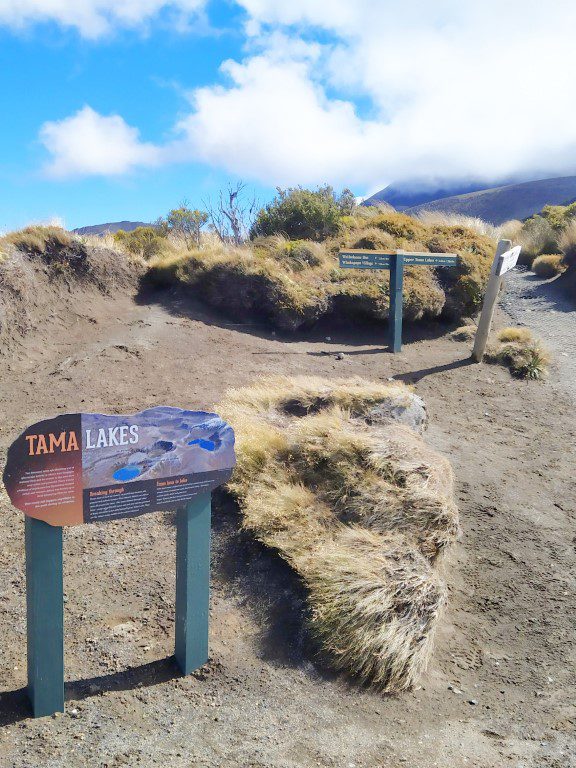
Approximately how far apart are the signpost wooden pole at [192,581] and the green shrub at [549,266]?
56.6 feet

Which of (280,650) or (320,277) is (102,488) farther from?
(320,277)

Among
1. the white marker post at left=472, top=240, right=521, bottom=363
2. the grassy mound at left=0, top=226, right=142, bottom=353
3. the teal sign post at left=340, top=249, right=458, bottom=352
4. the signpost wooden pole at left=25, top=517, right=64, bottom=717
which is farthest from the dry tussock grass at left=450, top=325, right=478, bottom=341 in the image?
the signpost wooden pole at left=25, top=517, right=64, bottom=717

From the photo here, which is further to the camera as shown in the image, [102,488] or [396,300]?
[396,300]

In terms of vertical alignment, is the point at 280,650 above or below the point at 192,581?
below

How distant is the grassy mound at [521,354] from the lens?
35.9ft

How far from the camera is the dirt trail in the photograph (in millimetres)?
3537

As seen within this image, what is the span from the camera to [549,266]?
18.9 metres

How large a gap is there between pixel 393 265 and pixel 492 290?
177 centimetres

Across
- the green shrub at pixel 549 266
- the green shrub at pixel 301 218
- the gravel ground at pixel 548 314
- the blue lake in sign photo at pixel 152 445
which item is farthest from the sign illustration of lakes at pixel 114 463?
the green shrub at pixel 549 266

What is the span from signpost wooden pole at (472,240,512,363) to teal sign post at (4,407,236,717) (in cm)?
842

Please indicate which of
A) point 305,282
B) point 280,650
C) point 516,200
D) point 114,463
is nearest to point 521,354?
point 305,282

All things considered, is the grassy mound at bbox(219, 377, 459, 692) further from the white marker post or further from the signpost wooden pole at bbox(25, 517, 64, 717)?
the white marker post

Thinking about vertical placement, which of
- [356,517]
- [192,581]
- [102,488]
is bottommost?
[356,517]

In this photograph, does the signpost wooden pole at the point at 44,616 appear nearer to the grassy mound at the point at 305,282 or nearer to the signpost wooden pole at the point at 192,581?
the signpost wooden pole at the point at 192,581
